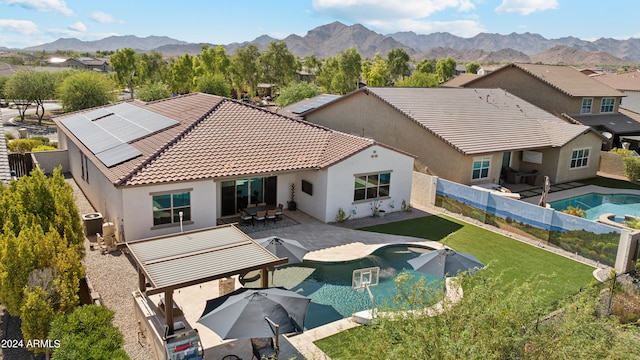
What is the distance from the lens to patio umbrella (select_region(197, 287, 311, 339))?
10906 millimetres

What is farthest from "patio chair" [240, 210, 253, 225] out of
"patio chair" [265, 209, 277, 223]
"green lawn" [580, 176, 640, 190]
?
"green lawn" [580, 176, 640, 190]

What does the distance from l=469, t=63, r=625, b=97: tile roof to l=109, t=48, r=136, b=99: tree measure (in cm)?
7628

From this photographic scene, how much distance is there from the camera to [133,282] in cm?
1622

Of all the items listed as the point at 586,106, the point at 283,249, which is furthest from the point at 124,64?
the point at 283,249

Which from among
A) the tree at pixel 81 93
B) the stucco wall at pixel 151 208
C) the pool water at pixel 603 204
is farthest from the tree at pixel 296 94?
the stucco wall at pixel 151 208

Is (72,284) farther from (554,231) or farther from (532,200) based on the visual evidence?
(532,200)

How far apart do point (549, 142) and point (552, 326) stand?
27259mm

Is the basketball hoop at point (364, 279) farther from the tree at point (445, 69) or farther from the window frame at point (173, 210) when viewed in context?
the tree at point (445, 69)

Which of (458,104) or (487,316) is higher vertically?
(458,104)

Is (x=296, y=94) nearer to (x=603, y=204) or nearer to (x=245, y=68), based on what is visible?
(x=603, y=204)

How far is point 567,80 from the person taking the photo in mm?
44812

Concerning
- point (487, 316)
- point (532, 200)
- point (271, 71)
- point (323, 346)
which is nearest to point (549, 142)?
point (532, 200)

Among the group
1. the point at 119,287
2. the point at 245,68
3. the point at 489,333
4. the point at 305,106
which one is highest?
the point at 245,68

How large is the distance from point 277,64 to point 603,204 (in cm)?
7751
